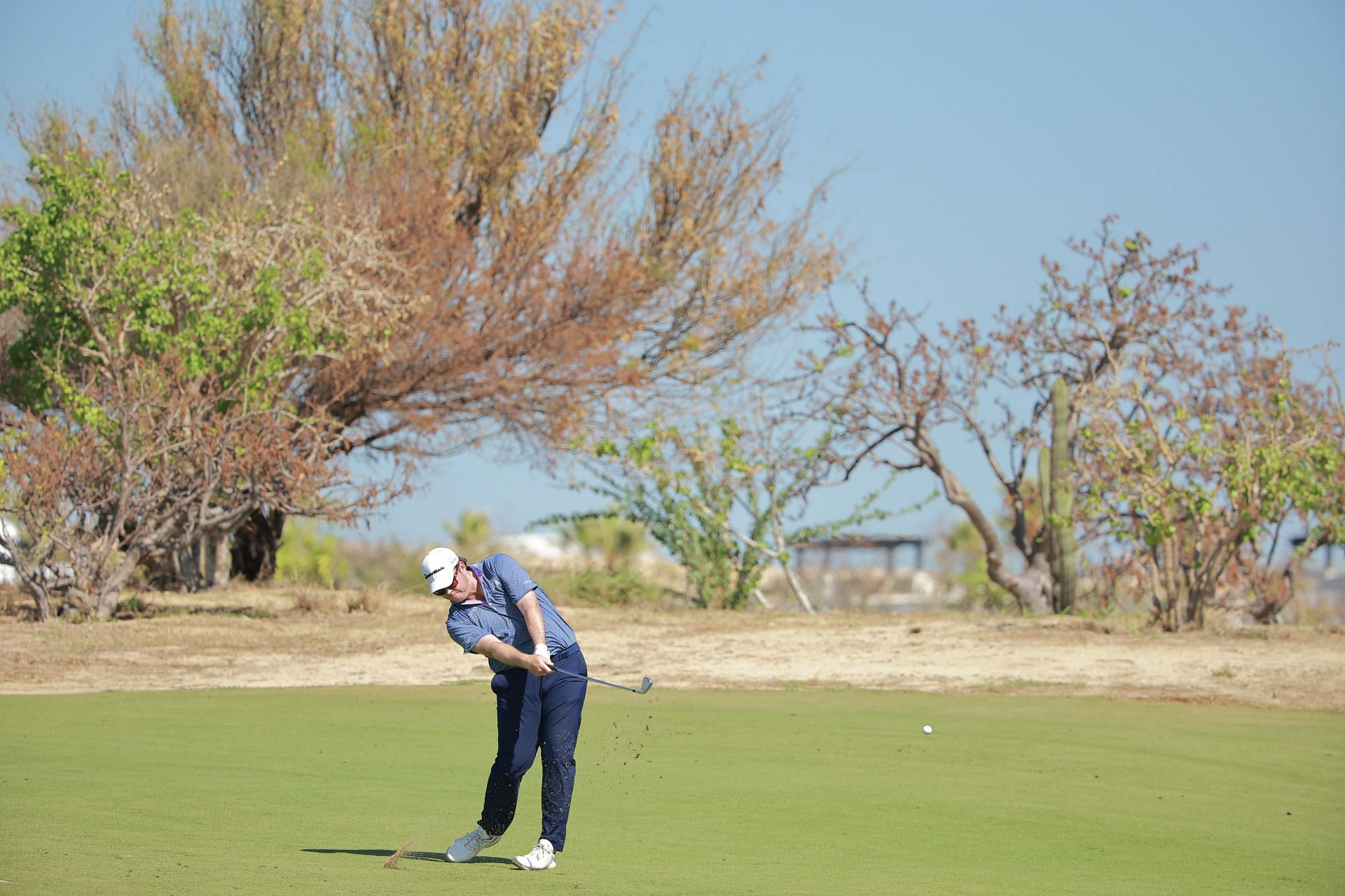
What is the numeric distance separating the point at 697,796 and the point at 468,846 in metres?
2.83

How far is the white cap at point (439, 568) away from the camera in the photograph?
7914 mm

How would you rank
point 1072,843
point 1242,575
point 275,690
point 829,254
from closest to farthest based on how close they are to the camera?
point 1072,843 → point 275,690 → point 1242,575 → point 829,254

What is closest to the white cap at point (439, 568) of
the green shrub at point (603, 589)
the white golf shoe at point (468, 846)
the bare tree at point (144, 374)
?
the white golf shoe at point (468, 846)

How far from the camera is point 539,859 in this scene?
785cm

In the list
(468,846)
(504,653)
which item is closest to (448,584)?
(504,653)

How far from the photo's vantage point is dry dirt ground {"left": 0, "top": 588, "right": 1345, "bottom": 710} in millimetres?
17453

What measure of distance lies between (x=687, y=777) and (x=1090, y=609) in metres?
14.7

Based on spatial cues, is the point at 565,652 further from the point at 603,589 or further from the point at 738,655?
the point at 603,589

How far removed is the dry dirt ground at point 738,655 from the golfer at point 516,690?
942cm

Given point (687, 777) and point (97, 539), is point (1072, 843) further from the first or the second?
point (97, 539)

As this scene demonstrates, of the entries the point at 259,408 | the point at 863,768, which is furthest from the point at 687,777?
the point at 259,408

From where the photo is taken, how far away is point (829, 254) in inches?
1107

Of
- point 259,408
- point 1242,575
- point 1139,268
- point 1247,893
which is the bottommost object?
point 1247,893

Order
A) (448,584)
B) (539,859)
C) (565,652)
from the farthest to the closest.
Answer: (565,652), (448,584), (539,859)
